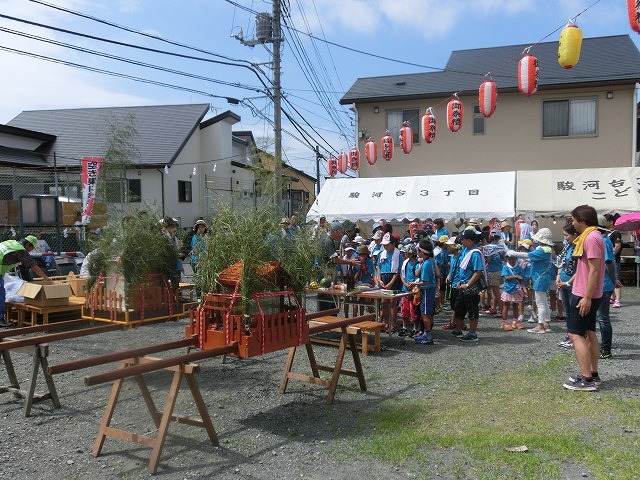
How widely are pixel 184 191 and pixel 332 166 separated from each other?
1026cm

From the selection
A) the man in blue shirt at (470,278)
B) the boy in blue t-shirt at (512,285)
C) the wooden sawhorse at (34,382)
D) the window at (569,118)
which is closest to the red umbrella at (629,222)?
the boy in blue t-shirt at (512,285)

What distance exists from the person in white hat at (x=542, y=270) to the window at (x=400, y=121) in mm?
12575

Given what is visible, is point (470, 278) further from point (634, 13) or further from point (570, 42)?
point (570, 42)

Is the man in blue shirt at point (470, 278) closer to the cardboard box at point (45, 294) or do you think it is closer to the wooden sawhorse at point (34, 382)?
the wooden sawhorse at point (34, 382)

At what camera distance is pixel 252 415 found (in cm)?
517

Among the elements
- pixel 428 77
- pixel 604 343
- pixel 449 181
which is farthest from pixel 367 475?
pixel 428 77

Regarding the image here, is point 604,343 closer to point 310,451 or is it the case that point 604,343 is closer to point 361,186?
point 310,451

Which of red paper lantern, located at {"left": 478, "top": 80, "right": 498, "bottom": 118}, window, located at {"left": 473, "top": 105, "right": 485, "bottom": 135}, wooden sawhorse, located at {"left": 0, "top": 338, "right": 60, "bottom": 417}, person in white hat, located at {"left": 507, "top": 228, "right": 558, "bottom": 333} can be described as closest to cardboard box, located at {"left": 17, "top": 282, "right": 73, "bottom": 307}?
wooden sawhorse, located at {"left": 0, "top": 338, "right": 60, "bottom": 417}

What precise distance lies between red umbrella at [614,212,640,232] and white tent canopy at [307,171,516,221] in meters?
2.42

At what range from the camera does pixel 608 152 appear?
18.8 m

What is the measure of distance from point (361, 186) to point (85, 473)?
1361 cm

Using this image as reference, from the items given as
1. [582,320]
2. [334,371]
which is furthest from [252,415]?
[582,320]

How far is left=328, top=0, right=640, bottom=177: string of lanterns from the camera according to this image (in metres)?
9.75

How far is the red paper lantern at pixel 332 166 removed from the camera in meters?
20.1
